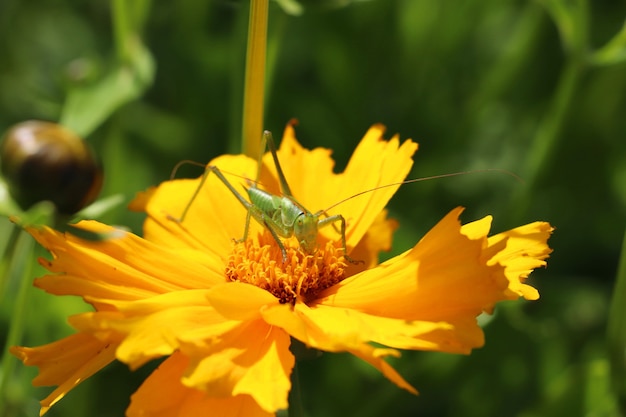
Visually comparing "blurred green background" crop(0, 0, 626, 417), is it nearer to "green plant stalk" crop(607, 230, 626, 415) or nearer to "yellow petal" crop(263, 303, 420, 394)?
"green plant stalk" crop(607, 230, 626, 415)

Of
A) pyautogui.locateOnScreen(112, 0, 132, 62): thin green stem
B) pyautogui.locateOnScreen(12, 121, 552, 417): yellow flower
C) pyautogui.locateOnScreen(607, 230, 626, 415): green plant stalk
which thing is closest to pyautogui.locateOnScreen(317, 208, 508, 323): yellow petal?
pyautogui.locateOnScreen(12, 121, 552, 417): yellow flower

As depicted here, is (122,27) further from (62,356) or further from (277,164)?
(62,356)

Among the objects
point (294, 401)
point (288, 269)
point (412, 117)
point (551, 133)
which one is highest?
point (412, 117)

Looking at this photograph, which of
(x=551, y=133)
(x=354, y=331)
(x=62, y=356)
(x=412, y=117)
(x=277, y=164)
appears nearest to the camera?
(x=354, y=331)

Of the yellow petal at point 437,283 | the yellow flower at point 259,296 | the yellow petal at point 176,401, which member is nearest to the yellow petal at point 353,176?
the yellow flower at point 259,296

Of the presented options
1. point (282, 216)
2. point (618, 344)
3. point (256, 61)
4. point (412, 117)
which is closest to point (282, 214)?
point (282, 216)

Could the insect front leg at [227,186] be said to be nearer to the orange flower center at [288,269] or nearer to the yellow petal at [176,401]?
the orange flower center at [288,269]

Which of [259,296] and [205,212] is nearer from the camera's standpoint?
[259,296]

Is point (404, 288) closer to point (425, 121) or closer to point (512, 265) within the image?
point (512, 265)
